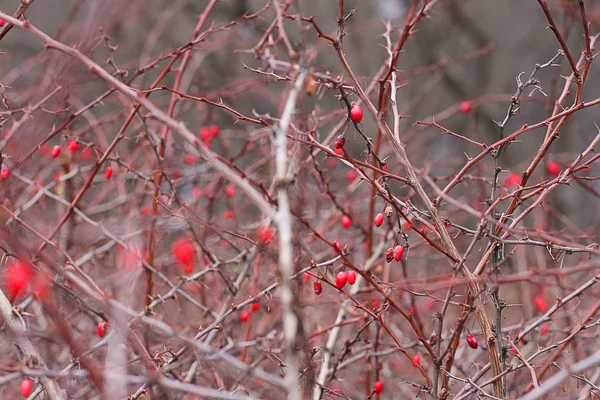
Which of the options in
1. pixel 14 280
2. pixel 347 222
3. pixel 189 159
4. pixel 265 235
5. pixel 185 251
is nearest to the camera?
pixel 14 280

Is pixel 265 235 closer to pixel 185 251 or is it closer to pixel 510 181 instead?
pixel 185 251

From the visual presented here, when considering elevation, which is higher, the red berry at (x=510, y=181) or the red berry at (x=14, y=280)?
the red berry at (x=510, y=181)

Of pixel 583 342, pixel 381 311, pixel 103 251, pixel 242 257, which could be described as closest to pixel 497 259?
pixel 381 311

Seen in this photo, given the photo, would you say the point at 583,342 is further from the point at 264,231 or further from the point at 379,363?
the point at 264,231

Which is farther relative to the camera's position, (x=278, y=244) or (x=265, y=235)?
(x=265, y=235)

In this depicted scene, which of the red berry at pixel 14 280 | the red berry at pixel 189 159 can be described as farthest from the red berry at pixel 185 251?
the red berry at pixel 14 280

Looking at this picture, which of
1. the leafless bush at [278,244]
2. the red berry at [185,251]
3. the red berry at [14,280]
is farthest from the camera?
the red berry at [185,251]

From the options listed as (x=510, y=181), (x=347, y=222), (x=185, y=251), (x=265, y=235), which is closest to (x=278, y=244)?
(x=265, y=235)

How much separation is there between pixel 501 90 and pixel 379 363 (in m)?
7.60

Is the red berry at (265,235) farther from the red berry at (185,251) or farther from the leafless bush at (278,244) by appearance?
the red berry at (185,251)

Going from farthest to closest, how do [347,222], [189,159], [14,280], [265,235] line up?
[189,159], [347,222], [265,235], [14,280]

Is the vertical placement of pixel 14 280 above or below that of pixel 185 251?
below

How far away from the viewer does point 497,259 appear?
1.72 m

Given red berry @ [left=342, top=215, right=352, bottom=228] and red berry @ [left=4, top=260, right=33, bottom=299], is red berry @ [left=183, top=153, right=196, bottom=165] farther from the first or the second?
red berry @ [left=4, top=260, right=33, bottom=299]
